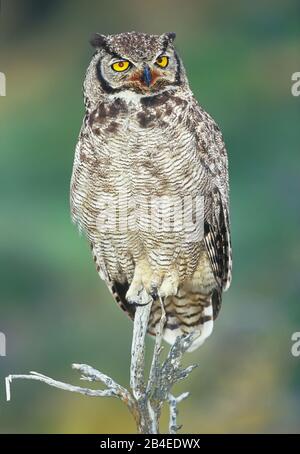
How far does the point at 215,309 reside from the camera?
287 centimetres

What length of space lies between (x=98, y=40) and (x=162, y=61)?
0.23 metres

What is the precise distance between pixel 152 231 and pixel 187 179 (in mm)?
226

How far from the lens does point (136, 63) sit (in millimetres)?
2346

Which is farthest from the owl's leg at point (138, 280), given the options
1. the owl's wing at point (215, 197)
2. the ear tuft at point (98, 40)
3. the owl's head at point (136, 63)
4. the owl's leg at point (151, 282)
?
the ear tuft at point (98, 40)

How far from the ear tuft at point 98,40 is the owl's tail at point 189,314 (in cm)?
96

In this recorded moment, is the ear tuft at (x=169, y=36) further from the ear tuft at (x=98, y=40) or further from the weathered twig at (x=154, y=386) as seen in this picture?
the weathered twig at (x=154, y=386)

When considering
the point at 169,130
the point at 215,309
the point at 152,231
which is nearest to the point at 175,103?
the point at 169,130

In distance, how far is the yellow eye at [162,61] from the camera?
7.81 ft

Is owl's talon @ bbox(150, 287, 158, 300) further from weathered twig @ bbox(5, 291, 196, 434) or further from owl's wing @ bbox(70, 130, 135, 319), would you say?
weathered twig @ bbox(5, 291, 196, 434)

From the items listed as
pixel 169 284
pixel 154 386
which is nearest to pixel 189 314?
pixel 169 284

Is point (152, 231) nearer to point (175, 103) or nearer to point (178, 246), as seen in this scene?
point (178, 246)

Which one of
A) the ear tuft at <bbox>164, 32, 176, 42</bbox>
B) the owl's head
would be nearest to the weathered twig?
the owl's head

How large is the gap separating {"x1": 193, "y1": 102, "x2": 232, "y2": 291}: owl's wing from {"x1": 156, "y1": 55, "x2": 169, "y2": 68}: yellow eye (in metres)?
0.21

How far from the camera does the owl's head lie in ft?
7.66
